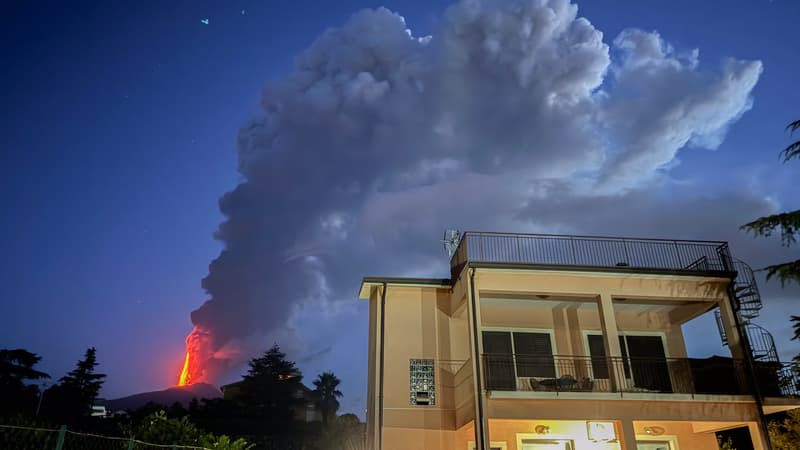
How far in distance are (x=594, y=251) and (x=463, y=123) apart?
1593cm

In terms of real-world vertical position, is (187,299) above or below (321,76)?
below

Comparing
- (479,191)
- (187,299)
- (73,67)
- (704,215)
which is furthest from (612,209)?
(187,299)

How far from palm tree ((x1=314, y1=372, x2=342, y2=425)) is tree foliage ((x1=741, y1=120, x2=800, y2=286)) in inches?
1831

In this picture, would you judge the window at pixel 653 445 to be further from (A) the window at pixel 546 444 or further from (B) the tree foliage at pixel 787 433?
(B) the tree foliage at pixel 787 433

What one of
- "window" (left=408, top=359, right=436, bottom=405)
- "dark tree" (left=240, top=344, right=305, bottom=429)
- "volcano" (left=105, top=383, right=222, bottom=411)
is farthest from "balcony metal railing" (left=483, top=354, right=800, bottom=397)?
"volcano" (left=105, top=383, right=222, bottom=411)

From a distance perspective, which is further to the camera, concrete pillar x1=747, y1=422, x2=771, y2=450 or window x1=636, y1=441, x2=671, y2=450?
window x1=636, y1=441, x2=671, y2=450

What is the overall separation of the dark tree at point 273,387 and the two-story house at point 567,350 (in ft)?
98.0

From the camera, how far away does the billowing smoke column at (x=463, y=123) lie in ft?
70.1

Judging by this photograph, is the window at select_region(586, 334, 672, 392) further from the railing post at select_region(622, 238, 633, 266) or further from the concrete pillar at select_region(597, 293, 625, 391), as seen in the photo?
the railing post at select_region(622, 238, 633, 266)

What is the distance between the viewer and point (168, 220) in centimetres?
8469

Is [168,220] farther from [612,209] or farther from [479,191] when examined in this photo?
[612,209]

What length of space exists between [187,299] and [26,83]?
235ft

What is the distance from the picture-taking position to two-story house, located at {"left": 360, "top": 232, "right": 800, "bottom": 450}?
11672mm

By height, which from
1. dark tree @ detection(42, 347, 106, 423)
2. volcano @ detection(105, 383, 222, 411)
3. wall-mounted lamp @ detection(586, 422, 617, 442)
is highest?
volcano @ detection(105, 383, 222, 411)
